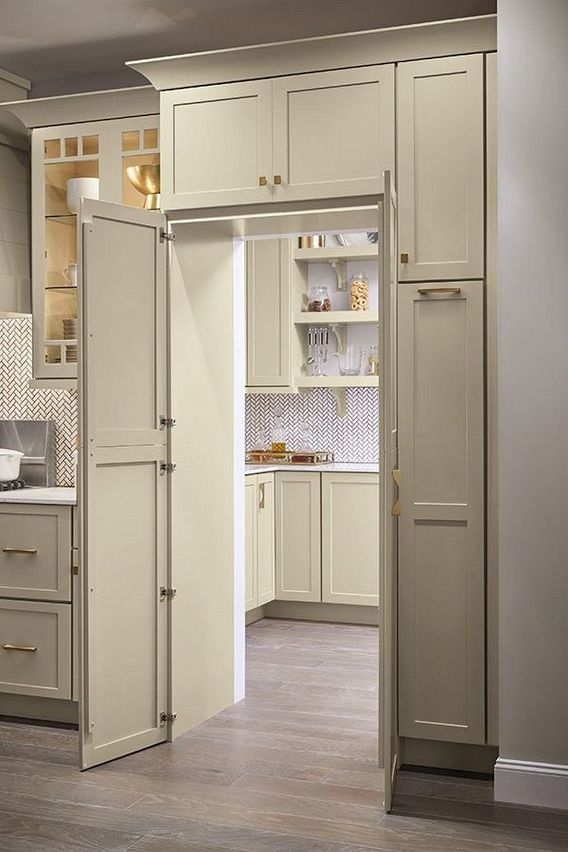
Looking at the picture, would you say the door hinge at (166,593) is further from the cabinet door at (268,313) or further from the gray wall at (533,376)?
the cabinet door at (268,313)

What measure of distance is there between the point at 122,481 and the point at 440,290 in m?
1.34

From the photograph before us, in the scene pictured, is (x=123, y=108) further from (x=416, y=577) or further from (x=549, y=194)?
(x=416, y=577)

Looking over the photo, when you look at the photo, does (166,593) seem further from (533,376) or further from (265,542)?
(265,542)

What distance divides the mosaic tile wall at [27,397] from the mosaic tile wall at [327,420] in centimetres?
195

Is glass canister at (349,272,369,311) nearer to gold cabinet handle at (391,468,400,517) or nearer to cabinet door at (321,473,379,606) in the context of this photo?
cabinet door at (321,473,379,606)

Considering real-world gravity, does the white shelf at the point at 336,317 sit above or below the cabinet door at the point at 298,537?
above

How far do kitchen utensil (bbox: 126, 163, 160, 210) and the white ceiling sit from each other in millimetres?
629

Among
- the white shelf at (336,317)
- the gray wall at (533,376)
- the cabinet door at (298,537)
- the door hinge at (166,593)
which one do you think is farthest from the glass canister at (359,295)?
the gray wall at (533,376)

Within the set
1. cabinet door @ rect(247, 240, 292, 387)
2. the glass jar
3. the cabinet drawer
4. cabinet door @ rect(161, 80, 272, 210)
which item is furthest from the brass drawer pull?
the glass jar

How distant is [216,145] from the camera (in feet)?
12.9

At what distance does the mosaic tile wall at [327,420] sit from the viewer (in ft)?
21.6

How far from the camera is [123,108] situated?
446 centimetres

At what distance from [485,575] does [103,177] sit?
2339 mm

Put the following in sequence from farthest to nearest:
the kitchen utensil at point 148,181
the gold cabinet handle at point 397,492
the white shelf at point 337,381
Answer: the white shelf at point 337,381
the kitchen utensil at point 148,181
the gold cabinet handle at point 397,492
